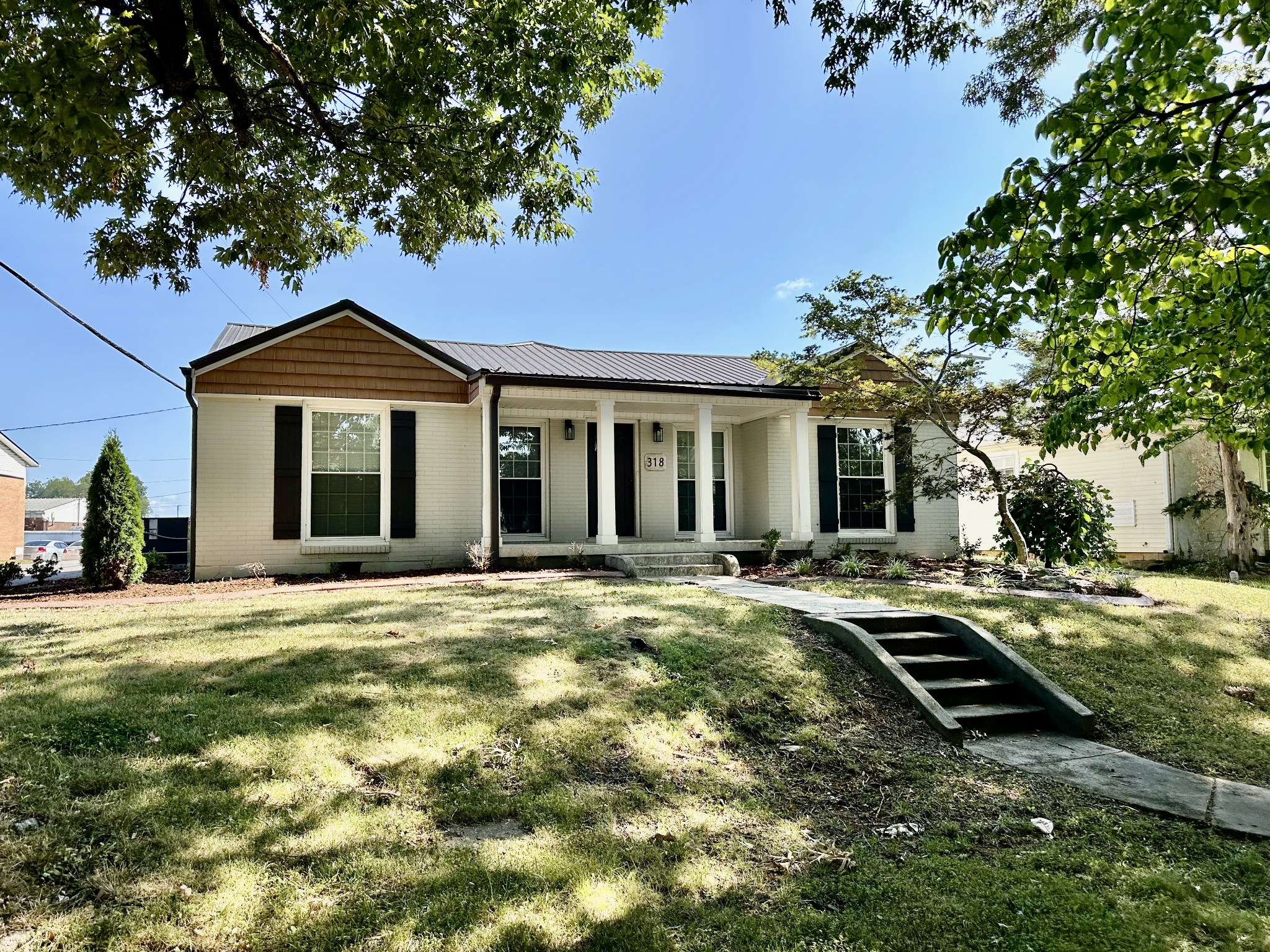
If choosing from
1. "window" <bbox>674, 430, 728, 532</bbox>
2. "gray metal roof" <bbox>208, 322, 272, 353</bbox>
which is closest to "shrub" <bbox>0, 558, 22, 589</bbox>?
"gray metal roof" <bbox>208, 322, 272, 353</bbox>

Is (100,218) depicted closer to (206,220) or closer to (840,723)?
(206,220)

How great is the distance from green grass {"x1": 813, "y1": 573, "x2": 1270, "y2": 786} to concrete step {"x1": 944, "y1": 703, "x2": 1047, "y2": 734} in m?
0.46

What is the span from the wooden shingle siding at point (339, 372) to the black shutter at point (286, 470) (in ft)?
1.54

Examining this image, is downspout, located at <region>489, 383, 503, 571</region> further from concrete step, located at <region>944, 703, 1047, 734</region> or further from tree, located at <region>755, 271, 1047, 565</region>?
concrete step, located at <region>944, 703, 1047, 734</region>

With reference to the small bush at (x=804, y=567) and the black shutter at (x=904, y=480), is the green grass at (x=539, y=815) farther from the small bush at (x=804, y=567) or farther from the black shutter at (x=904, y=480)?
the black shutter at (x=904, y=480)

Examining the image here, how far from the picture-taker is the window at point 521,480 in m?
13.1

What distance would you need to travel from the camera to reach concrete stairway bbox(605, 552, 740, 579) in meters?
11.1

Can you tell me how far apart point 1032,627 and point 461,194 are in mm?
7649

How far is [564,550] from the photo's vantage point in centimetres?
1188

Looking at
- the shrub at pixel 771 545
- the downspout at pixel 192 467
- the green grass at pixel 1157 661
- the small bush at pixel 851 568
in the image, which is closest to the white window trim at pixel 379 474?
the downspout at pixel 192 467

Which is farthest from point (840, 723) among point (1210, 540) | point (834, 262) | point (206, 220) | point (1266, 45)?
point (1210, 540)

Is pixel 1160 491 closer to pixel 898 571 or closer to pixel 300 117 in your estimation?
pixel 898 571

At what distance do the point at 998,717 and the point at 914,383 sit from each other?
844cm

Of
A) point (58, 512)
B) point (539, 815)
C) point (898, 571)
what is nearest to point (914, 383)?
point (898, 571)
